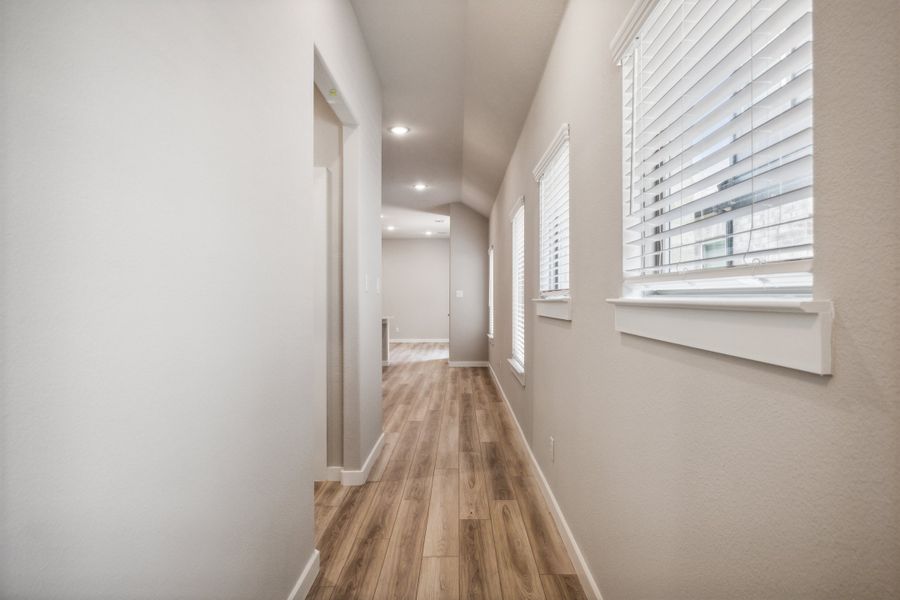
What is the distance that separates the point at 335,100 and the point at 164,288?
1.69m

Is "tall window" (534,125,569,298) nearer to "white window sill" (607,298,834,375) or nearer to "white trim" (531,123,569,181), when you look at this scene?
"white trim" (531,123,569,181)

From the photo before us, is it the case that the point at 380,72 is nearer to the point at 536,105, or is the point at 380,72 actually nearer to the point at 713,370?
the point at 536,105

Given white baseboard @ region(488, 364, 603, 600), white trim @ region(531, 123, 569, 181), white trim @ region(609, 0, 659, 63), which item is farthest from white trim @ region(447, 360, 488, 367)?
white trim @ region(609, 0, 659, 63)

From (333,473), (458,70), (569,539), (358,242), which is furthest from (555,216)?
(333,473)

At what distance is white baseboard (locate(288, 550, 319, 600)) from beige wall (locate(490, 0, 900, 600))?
1074 millimetres

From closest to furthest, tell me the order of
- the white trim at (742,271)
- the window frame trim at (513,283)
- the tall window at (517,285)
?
the white trim at (742,271) → the window frame trim at (513,283) → the tall window at (517,285)

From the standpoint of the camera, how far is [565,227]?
2.31 meters

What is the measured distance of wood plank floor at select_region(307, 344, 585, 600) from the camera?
171cm

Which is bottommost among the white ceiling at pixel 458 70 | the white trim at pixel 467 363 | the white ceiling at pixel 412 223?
the white trim at pixel 467 363

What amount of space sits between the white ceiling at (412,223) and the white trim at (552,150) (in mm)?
4941

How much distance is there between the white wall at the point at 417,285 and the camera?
11.3m

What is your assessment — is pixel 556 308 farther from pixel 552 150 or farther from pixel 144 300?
pixel 144 300

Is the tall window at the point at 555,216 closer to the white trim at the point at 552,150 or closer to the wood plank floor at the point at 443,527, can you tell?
the white trim at the point at 552,150

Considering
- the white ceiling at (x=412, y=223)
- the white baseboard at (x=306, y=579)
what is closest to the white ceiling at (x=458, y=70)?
the white baseboard at (x=306, y=579)
